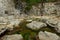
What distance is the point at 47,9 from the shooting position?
322 inches

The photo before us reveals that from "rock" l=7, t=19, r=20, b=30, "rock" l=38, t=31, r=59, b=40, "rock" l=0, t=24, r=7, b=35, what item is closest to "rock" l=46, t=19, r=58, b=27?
"rock" l=38, t=31, r=59, b=40

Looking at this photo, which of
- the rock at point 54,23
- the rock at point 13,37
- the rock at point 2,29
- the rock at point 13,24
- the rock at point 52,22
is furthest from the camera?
the rock at point 52,22

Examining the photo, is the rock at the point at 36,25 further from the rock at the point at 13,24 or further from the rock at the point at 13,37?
the rock at the point at 13,37

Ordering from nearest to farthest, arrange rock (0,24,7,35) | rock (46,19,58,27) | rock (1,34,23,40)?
rock (1,34,23,40) → rock (0,24,7,35) → rock (46,19,58,27)

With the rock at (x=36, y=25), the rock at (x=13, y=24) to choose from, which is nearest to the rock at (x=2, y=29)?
the rock at (x=13, y=24)

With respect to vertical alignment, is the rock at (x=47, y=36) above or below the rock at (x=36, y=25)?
below

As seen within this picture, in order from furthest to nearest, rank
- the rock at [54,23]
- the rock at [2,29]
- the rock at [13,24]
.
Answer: the rock at [13,24], the rock at [54,23], the rock at [2,29]

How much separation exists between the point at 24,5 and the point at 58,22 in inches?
87.0

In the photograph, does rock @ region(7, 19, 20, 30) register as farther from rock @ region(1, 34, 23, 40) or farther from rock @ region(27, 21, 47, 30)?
rock @ region(1, 34, 23, 40)

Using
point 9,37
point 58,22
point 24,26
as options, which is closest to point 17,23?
point 24,26

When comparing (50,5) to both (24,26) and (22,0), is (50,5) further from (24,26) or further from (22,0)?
(24,26)

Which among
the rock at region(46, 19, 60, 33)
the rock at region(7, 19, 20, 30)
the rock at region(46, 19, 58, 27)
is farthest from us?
the rock at region(46, 19, 58, 27)

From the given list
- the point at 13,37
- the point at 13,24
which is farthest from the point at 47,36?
the point at 13,24

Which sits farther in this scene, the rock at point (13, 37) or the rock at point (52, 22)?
the rock at point (52, 22)
